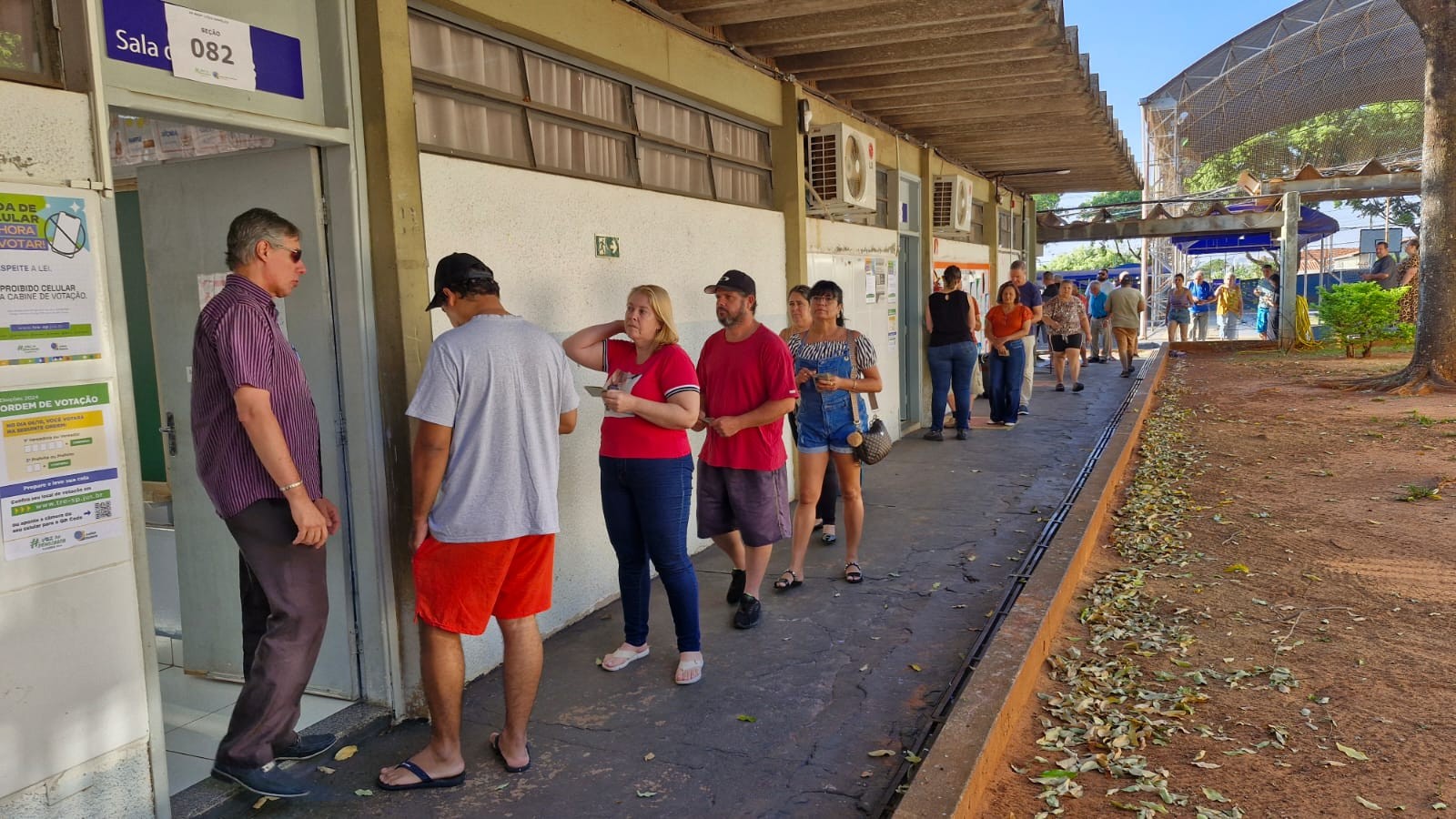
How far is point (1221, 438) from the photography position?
403 inches

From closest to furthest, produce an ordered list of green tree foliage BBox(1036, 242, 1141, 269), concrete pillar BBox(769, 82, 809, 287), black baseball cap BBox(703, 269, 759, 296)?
black baseball cap BBox(703, 269, 759, 296) < concrete pillar BBox(769, 82, 809, 287) < green tree foliage BBox(1036, 242, 1141, 269)

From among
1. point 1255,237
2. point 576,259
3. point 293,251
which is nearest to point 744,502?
point 576,259

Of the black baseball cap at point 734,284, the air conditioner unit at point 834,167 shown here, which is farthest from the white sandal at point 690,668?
the air conditioner unit at point 834,167

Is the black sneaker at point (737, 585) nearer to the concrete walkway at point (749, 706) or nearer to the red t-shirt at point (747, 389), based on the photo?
the concrete walkway at point (749, 706)

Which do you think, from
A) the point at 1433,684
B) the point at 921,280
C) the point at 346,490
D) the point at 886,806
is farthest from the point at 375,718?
the point at 921,280

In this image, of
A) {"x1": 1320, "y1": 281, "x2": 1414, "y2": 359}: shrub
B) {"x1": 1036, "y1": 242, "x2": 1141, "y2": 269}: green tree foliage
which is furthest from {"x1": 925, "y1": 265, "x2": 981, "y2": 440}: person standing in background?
{"x1": 1036, "y1": 242, "x2": 1141, "y2": 269}: green tree foliage

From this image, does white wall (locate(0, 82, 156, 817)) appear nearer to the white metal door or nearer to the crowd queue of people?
the crowd queue of people

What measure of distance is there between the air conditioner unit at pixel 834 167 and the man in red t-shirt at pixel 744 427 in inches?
138

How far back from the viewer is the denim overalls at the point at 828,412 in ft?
17.4

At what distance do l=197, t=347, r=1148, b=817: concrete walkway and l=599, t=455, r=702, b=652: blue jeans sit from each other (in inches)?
13.4

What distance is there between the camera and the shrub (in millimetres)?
17750

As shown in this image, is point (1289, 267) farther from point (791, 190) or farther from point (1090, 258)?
point (1090, 258)

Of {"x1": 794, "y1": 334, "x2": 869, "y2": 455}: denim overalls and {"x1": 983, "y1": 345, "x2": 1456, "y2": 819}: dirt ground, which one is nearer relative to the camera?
{"x1": 983, "y1": 345, "x2": 1456, "y2": 819}: dirt ground

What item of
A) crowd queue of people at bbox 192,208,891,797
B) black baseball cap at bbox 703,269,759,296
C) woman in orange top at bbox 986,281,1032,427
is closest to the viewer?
crowd queue of people at bbox 192,208,891,797
